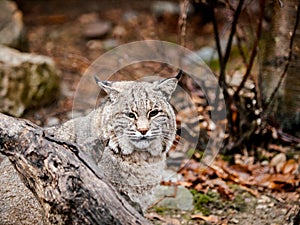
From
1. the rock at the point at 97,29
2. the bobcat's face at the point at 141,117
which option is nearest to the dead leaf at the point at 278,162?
the bobcat's face at the point at 141,117

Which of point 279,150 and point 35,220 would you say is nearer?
point 35,220

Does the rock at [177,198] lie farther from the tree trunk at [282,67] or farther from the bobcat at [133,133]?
the tree trunk at [282,67]

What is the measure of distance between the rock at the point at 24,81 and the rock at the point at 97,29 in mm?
1946

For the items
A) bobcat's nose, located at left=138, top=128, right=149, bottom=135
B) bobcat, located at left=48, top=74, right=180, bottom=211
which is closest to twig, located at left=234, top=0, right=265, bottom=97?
bobcat, located at left=48, top=74, right=180, bottom=211

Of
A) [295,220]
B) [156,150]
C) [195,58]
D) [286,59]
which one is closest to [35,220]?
[156,150]

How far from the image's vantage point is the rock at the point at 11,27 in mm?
6527

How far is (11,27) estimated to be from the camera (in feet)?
21.8

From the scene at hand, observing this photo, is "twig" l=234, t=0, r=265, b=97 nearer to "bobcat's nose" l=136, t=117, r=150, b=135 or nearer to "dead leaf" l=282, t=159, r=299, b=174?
"dead leaf" l=282, t=159, r=299, b=174

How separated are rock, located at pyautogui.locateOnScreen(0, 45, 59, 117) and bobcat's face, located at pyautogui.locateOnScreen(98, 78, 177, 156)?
2.47 meters

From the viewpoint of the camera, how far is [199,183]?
15.6 ft

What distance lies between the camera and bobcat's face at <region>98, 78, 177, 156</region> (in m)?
3.21

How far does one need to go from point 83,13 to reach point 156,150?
5909 millimetres

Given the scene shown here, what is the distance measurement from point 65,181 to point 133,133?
0.55m

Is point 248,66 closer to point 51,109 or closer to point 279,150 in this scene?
point 279,150
